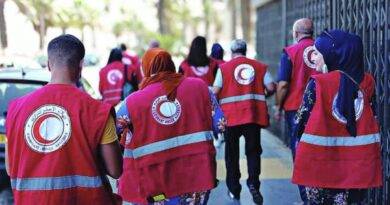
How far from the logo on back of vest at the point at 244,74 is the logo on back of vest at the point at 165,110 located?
8.01ft

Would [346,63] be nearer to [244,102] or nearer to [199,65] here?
[244,102]

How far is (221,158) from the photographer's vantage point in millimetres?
9578

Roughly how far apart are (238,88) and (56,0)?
35568mm

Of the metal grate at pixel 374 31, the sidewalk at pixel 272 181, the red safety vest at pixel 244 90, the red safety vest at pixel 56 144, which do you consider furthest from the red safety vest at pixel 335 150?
the sidewalk at pixel 272 181

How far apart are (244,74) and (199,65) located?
1.63 meters

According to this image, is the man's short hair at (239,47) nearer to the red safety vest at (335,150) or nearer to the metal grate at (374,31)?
the metal grate at (374,31)

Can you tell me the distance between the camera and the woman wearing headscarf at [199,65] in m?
7.80

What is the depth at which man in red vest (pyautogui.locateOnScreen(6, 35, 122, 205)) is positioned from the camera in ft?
10.0

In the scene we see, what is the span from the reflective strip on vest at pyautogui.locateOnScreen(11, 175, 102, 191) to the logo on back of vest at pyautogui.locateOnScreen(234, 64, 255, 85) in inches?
136

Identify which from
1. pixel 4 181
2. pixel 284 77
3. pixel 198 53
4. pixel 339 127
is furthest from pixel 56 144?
pixel 198 53

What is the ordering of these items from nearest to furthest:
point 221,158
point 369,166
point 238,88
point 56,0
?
point 369,166, point 238,88, point 221,158, point 56,0

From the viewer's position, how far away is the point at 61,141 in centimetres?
305

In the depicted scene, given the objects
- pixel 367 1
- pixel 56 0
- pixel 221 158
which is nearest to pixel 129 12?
pixel 56 0

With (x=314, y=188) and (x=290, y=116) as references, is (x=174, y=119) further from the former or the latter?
(x=290, y=116)
